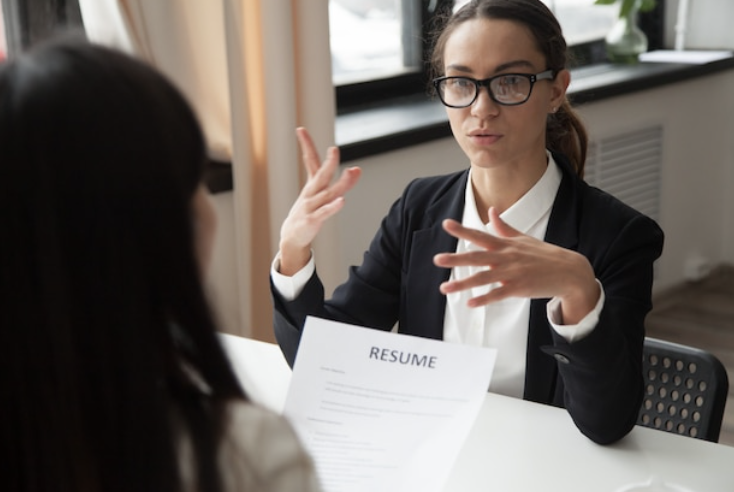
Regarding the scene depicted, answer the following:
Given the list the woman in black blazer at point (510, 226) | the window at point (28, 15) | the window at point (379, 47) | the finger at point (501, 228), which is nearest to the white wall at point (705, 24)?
the window at point (379, 47)

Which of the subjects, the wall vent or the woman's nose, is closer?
the woman's nose

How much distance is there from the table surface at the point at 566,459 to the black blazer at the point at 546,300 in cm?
3

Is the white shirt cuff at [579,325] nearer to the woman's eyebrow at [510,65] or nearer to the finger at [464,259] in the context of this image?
the finger at [464,259]

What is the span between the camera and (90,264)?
23.8 inches

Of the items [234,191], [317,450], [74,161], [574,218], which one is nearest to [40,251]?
[74,161]

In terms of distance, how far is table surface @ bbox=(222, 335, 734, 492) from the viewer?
1231 millimetres

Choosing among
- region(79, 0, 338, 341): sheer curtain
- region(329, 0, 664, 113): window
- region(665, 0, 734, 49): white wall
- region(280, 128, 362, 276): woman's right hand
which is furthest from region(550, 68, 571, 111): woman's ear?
region(665, 0, 734, 49): white wall

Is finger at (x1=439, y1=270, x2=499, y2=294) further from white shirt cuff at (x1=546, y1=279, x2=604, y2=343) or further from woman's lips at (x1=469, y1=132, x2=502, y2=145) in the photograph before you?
woman's lips at (x1=469, y1=132, x2=502, y2=145)

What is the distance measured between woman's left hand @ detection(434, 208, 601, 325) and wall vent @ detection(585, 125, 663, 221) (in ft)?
7.54

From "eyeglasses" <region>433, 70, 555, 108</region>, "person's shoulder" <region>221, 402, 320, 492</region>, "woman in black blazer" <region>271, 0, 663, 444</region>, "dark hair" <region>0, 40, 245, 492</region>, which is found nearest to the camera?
"dark hair" <region>0, 40, 245, 492</region>

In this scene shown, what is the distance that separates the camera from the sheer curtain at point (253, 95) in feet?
7.38

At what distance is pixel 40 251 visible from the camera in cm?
60

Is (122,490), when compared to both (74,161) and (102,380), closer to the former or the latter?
(102,380)

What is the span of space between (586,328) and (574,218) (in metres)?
0.31
